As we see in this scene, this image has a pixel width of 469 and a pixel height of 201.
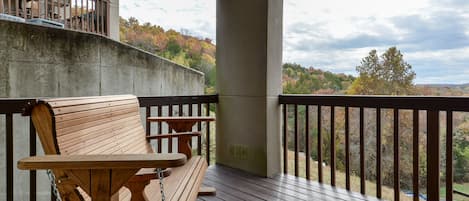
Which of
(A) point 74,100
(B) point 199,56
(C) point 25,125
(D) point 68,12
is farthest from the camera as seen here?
(B) point 199,56

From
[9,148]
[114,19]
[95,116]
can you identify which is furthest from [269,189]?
[114,19]

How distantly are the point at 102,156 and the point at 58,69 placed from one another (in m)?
3.15

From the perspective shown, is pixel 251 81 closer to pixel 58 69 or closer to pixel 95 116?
pixel 95 116

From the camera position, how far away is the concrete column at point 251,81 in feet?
10.6

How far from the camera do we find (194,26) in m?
5.78

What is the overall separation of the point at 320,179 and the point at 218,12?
2067 millimetres

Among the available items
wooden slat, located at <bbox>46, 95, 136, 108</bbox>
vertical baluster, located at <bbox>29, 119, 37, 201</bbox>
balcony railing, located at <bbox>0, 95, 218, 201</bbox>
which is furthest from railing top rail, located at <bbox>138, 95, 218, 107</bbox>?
vertical baluster, located at <bbox>29, 119, 37, 201</bbox>

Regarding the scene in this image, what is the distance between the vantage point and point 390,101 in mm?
2430

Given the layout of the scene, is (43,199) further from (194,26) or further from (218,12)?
(194,26)

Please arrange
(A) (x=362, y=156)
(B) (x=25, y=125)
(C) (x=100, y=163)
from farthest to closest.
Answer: (B) (x=25, y=125), (A) (x=362, y=156), (C) (x=100, y=163)

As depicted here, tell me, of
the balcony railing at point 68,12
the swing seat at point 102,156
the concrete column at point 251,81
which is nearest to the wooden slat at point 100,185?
the swing seat at point 102,156

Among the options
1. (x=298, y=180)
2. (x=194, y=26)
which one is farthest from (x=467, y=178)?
(x=194, y=26)

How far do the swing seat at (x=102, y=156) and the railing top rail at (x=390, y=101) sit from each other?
4.06 feet

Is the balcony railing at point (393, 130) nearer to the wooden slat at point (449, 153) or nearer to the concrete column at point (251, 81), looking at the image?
the wooden slat at point (449, 153)
